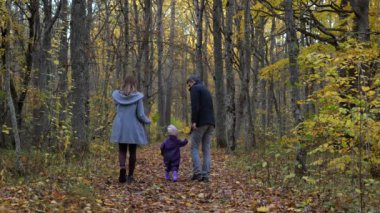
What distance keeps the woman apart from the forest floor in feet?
1.81

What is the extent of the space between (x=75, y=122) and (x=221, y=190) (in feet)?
15.4

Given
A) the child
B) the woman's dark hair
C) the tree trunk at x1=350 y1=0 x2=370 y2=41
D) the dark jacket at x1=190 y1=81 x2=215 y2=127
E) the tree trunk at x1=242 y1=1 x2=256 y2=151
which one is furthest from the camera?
the tree trunk at x1=242 y1=1 x2=256 y2=151

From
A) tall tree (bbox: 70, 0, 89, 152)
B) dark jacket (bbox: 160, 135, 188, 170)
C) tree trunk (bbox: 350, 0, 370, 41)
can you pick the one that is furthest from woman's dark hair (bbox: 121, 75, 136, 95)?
tree trunk (bbox: 350, 0, 370, 41)

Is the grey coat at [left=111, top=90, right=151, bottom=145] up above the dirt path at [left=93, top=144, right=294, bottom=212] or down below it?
above

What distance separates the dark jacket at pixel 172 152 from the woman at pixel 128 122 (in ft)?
2.56

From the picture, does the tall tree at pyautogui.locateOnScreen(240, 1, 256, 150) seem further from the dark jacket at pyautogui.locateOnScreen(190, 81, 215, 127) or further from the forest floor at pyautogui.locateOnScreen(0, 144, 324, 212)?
the dark jacket at pyautogui.locateOnScreen(190, 81, 215, 127)

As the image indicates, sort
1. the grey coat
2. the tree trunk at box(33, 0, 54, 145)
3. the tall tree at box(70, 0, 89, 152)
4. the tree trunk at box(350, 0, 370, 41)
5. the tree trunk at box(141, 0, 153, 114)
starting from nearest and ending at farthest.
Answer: the grey coat
the tall tree at box(70, 0, 89, 152)
the tree trunk at box(350, 0, 370, 41)
the tree trunk at box(33, 0, 54, 145)
the tree trunk at box(141, 0, 153, 114)

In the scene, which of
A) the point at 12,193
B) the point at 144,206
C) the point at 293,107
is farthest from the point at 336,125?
the point at 12,193

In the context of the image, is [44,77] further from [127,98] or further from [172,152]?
[172,152]

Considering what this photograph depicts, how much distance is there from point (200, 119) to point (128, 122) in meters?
1.34

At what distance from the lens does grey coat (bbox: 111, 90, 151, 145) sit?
7516 mm

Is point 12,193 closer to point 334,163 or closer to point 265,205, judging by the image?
point 265,205

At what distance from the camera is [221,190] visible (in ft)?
23.6

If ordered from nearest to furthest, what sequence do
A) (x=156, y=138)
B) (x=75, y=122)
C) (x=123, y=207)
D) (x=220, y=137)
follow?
1. (x=123, y=207)
2. (x=75, y=122)
3. (x=220, y=137)
4. (x=156, y=138)
